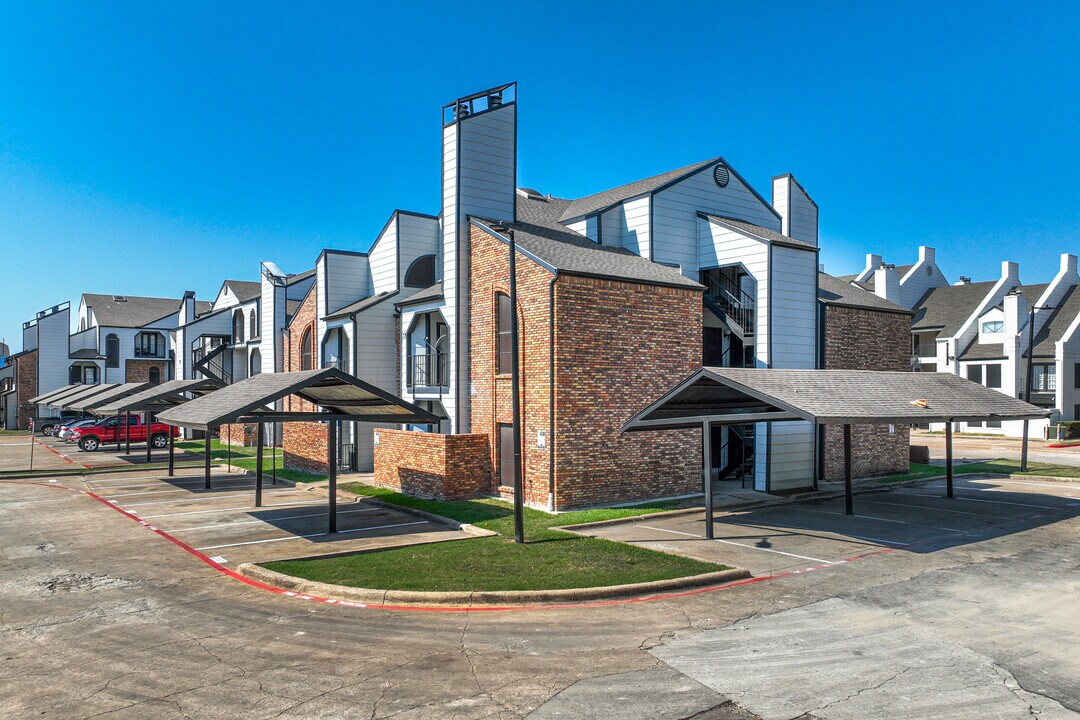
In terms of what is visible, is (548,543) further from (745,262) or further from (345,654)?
(745,262)

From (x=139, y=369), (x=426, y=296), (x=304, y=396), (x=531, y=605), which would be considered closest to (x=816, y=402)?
(x=531, y=605)

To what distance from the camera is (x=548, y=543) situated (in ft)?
48.2

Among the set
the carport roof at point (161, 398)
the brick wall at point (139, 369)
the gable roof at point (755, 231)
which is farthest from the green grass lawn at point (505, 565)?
the brick wall at point (139, 369)

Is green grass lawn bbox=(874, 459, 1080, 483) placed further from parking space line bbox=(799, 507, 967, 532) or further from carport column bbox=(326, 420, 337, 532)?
carport column bbox=(326, 420, 337, 532)

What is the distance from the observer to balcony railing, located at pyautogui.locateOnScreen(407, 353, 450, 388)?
25.0m

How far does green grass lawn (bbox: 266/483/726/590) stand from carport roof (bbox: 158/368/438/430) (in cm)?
391

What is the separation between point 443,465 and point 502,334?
426 centimetres

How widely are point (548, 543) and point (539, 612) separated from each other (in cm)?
409

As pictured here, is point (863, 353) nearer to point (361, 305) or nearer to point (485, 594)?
point (361, 305)

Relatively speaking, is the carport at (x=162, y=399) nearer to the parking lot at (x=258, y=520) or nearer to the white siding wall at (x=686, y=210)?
the parking lot at (x=258, y=520)

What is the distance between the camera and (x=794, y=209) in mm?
28500

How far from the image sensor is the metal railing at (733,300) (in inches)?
965

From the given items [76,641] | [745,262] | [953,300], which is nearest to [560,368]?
[745,262]

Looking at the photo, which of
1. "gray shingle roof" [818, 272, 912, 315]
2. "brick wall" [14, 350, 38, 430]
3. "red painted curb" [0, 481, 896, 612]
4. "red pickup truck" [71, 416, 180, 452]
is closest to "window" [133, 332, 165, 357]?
"brick wall" [14, 350, 38, 430]
